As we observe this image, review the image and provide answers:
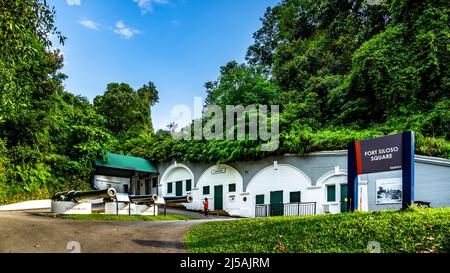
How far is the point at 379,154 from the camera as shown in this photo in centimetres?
1180

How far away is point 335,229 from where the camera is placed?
10.5 meters

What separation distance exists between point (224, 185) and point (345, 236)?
19877 millimetres

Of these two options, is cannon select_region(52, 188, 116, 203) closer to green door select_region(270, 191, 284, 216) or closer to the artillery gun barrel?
the artillery gun barrel

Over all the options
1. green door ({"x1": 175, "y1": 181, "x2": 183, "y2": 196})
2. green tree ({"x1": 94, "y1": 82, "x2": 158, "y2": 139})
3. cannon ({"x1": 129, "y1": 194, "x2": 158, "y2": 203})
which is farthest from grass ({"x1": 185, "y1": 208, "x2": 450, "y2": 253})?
green tree ({"x1": 94, "y1": 82, "x2": 158, "y2": 139})

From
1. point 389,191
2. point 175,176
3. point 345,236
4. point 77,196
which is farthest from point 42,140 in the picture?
point 345,236

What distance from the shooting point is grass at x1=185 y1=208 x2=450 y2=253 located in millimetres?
9134

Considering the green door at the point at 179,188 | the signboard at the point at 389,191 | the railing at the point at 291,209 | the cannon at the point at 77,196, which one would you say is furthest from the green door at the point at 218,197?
the cannon at the point at 77,196

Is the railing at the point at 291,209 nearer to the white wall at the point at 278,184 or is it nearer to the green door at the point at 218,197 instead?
the white wall at the point at 278,184

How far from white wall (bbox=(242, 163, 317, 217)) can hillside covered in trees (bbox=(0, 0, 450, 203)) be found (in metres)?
1.15

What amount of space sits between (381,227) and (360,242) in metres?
0.87

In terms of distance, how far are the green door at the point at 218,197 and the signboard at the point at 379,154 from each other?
18.0 m

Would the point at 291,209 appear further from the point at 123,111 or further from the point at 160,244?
the point at 123,111
